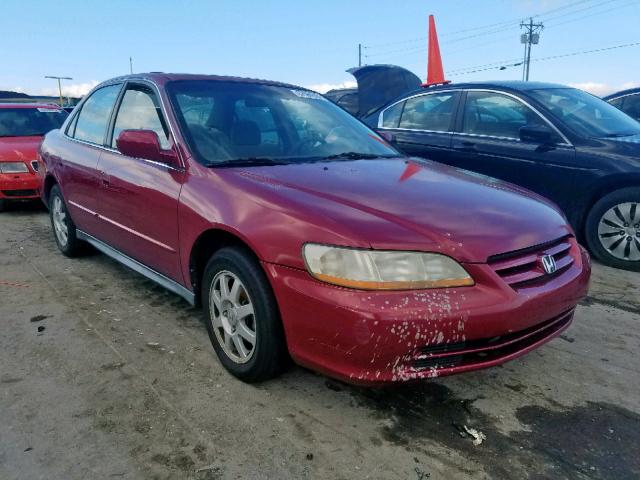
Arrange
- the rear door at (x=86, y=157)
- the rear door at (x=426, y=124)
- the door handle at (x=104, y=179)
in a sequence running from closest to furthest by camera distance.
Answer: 1. the door handle at (x=104, y=179)
2. the rear door at (x=86, y=157)
3. the rear door at (x=426, y=124)

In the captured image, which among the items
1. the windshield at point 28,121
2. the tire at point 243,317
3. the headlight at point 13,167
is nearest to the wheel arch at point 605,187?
the tire at point 243,317

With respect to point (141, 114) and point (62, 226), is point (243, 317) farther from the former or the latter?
point (62, 226)

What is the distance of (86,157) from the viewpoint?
3.96m

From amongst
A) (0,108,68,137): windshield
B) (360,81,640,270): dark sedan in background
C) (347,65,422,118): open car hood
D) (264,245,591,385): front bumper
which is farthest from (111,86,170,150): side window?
(347,65,422,118): open car hood

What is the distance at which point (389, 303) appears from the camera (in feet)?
6.47

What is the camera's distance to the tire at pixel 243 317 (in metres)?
2.30

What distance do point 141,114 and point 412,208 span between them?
77.9 inches

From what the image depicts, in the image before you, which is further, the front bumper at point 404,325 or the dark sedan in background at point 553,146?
the dark sedan in background at point 553,146

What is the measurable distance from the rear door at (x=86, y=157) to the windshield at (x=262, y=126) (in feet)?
3.30

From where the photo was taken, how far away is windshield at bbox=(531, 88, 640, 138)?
4750 millimetres

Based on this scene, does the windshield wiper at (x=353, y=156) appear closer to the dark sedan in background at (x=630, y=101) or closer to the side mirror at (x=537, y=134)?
the side mirror at (x=537, y=134)

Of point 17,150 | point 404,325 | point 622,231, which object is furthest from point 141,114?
point 17,150

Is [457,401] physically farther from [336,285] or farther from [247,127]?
[247,127]

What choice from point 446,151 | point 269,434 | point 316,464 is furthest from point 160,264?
point 446,151
